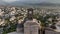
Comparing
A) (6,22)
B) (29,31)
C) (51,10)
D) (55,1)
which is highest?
(55,1)

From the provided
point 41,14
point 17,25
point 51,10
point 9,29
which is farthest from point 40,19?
point 9,29

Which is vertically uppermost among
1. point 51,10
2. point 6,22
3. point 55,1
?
point 55,1

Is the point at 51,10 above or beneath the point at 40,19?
above

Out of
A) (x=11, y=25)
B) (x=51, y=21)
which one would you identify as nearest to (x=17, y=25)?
(x=11, y=25)

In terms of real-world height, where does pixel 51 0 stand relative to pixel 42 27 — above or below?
above

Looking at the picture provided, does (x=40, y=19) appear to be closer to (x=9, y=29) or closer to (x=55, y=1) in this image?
(x=55, y=1)

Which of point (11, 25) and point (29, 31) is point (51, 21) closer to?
point (29, 31)

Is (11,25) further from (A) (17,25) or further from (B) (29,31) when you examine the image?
(B) (29,31)

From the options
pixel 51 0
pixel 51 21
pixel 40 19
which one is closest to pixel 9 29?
pixel 40 19
